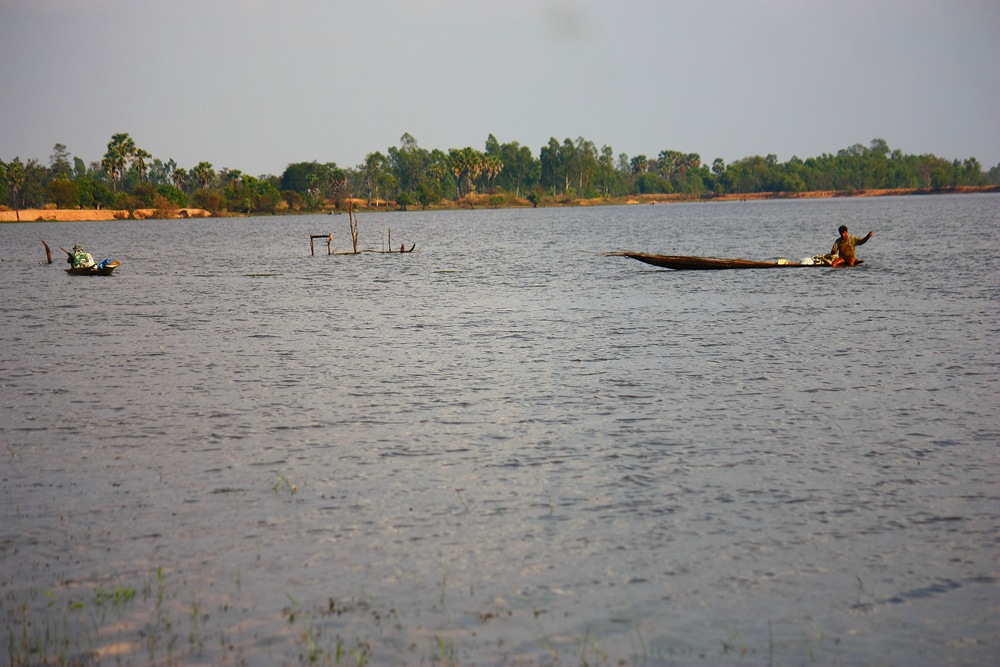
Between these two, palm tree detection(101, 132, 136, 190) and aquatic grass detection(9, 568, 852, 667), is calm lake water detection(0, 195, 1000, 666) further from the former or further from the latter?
palm tree detection(101, 132, 136, 190)

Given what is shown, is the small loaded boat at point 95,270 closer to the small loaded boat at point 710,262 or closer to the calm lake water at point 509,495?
the calm lake water at point 509,495

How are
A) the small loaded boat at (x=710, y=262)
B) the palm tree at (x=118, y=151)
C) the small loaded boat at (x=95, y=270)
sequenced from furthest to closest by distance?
the palm tree at (x=118, y=151), the small loaded boat at (x=95, y=270), the small loaded boat at (x=710, y=262)

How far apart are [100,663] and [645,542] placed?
594 cm

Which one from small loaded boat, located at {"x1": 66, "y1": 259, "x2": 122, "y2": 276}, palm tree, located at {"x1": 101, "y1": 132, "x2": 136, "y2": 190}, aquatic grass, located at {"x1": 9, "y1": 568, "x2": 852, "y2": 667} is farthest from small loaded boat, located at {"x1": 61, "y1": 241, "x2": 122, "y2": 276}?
palm tree, located at {"x1": 101, "y1": 132, "x2": 136, "y2": 190}

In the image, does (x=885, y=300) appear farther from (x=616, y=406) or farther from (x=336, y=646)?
(x=336, y=646)

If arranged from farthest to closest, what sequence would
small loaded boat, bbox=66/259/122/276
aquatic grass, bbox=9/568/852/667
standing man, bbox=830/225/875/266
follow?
small loaded boat, bbox=66/259/122/276
standing man, bbox=830/225/875/266
aquatic grass, bbox=9/568/852/667

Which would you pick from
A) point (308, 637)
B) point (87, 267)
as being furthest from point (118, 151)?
point (308, 637)

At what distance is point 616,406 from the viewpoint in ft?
59.7

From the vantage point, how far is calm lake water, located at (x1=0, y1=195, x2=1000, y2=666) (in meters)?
8.73

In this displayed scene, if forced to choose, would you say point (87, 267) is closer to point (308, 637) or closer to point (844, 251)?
point (844, 251)

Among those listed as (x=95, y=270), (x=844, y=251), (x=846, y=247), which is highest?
(x=846, y=247)

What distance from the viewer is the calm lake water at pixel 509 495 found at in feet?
28.7

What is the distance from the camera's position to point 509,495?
12750 mm

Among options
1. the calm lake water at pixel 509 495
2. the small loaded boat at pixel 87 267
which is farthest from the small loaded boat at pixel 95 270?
the calm lake water at pixel 509 495
